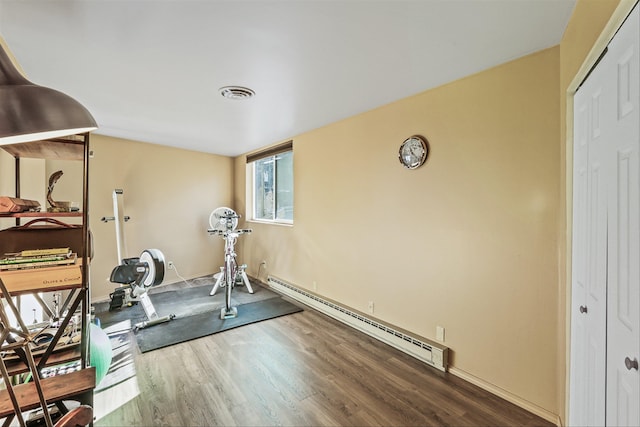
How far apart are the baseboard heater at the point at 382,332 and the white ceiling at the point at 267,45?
218cm

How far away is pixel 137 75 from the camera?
219cm

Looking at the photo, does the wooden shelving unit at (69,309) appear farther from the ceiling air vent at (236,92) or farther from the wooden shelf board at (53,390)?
the ceiling air vent at (236,92)

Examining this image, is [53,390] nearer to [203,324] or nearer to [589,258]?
[203,324]

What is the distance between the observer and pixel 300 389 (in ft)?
7.00

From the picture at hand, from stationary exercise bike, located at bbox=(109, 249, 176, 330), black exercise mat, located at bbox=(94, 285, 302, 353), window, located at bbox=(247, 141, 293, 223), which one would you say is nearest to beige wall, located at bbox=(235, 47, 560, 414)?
black exercise mat, located at bbox=(94, 285, 302, 353)

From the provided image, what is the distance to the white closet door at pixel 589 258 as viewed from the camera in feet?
3.73

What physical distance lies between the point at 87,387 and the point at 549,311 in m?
2.58

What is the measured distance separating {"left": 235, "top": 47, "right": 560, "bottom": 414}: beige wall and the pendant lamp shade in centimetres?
233

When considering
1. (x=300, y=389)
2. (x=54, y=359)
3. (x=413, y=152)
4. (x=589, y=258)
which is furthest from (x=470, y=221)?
(x=54, y=359)

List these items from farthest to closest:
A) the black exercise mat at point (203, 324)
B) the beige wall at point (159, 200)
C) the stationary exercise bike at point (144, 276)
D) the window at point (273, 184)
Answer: the window at point (273, 184), the beige wall at point (159, 200), the stationary exercise bike at point (144, 276), the black exercise mat at point (203, 324)

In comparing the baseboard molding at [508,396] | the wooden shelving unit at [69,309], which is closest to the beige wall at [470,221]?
the baseboard molding at [508,396]

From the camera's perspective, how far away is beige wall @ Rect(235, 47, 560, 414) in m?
1.83

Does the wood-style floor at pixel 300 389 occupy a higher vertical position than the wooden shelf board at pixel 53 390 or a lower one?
lower

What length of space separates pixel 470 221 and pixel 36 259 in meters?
2.67
